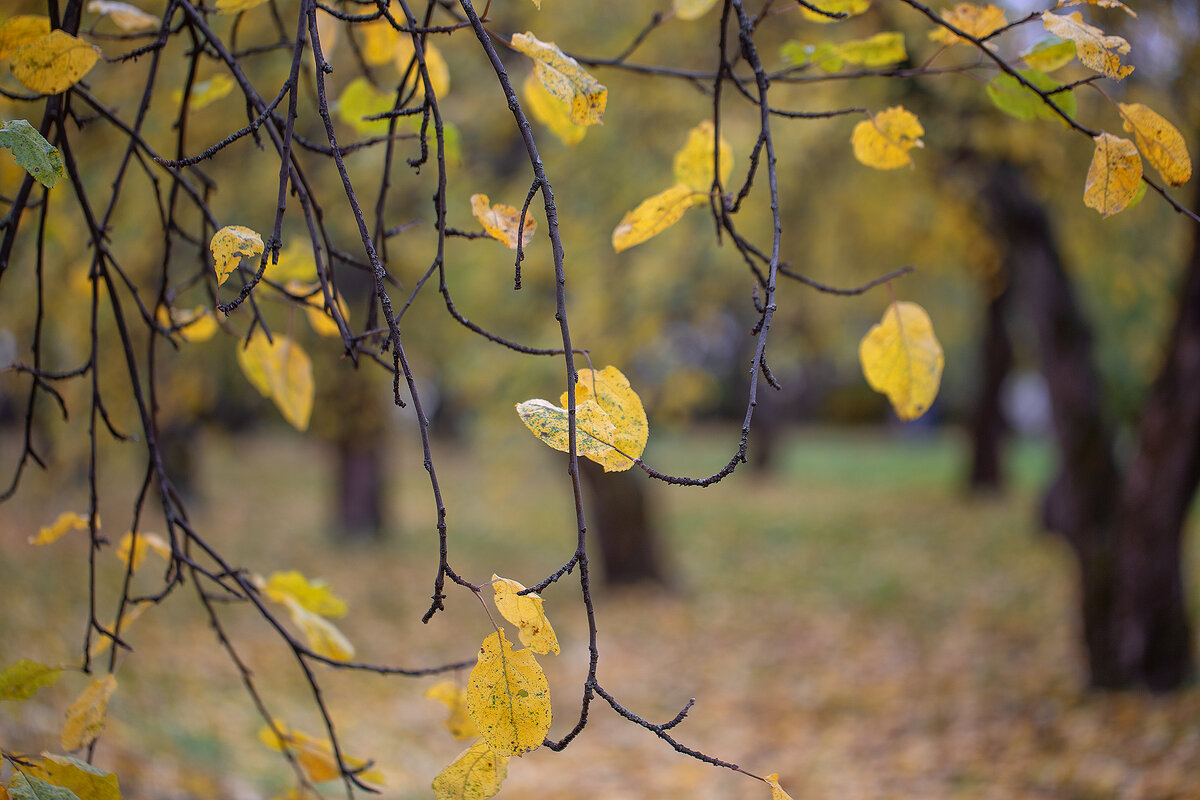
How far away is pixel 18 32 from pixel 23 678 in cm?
72

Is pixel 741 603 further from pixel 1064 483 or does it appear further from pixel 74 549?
pixel 74 549

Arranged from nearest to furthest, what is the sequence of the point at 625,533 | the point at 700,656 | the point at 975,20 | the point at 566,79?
the point at 566,79, the point at 975,20, the point at 700,656, the point at 625,533

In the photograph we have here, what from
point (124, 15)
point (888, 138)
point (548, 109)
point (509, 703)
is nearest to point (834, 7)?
point (888, 138)

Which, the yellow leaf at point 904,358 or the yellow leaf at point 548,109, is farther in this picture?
the yellow leaf at point 548,109

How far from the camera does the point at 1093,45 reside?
757mm

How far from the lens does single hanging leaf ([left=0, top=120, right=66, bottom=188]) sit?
2.29 feet

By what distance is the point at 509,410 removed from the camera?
635cm

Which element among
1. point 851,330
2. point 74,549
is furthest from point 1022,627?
point 851,330

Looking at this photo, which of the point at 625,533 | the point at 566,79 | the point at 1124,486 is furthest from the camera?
the point at 625,533

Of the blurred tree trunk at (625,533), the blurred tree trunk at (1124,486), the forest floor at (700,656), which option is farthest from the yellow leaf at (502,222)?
the blurred tree trunk at (625,533)

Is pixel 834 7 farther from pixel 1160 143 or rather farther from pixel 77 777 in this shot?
pixel 77 777

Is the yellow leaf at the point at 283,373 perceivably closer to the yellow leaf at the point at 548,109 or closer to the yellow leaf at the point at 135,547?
the yellow leaf at the point at 135,547

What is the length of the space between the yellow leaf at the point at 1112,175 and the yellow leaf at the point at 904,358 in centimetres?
22

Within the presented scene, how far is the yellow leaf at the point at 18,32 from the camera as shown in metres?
0.92
